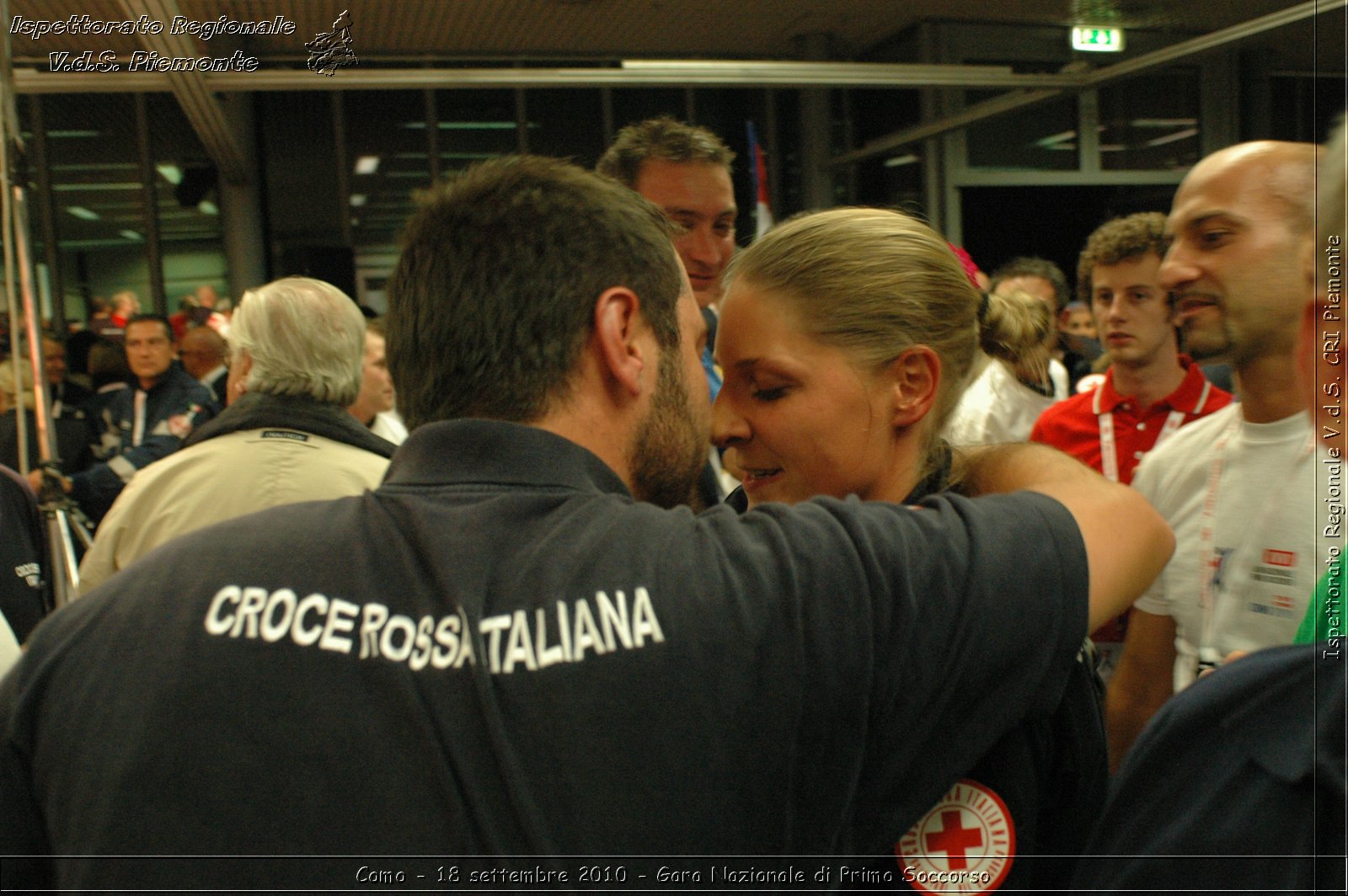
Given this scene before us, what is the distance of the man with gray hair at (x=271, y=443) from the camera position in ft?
7.63

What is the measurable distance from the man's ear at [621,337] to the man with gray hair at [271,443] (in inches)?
59.0

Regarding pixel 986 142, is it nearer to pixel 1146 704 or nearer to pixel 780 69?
pixel 780 69

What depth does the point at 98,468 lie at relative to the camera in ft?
14.8

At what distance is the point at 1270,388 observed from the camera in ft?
6.02

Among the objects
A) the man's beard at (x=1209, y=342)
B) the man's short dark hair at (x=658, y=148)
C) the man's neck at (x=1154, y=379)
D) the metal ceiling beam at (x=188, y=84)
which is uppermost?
the metal ceiling beam at (x=188, y=84)

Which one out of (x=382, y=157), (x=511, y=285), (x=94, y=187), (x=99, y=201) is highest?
(x=382, y=157)

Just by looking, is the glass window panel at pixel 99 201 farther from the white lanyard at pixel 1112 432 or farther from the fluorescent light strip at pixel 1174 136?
A: the fluorescent light strip at pixel 1174 136

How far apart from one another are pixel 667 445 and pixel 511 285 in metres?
0.23

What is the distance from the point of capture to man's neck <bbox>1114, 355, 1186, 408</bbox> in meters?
2.79

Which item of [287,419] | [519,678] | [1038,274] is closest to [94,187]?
[287,419]

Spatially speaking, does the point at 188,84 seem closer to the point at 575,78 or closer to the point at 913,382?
the point at 575,78

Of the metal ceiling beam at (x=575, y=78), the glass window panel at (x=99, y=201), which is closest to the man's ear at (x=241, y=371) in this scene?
the metal ceiling beam at (x=575, y=78)

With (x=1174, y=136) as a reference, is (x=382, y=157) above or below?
above

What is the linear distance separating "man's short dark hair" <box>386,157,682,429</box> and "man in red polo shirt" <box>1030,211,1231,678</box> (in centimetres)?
213
